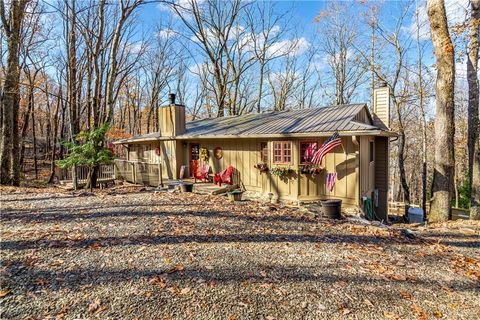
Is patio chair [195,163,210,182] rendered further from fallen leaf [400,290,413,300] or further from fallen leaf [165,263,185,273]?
fallen leaf [400,290,413,300]

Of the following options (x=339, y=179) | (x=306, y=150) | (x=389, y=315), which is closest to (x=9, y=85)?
(x=306, y=150)

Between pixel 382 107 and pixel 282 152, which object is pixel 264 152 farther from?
pixel 382 107

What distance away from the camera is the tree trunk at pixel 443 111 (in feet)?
28.4

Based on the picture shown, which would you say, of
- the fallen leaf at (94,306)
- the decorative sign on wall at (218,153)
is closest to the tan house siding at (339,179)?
the decorative sign on wall at (218,153)

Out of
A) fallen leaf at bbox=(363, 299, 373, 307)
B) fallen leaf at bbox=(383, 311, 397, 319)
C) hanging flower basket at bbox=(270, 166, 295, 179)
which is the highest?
hanging flower basket at bbox=(270, 166, 295, 179)

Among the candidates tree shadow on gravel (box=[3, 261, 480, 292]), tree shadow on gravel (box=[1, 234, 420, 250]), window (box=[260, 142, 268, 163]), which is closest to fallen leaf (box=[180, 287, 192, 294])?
tree shadow on gravel (box=[3, 261, 480, 292])

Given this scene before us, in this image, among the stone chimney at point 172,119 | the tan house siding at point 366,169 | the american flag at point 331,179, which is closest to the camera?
the tan house siding at point 366,169

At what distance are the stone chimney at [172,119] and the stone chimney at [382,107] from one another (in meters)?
8.34

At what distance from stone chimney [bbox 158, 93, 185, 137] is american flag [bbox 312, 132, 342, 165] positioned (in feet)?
23.2

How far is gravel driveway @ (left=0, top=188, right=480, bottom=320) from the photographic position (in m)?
3.33

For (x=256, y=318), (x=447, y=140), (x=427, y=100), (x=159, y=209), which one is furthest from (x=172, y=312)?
(x=427, y=100)

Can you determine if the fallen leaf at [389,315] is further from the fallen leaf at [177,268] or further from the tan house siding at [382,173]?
the tan house siding at [382,173]

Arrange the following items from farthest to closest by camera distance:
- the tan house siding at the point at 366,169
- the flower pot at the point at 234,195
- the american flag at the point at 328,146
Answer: the tan house siding at the point at 366,169, the flower pot at the point at 234,195, the american flag at the point at 328,146

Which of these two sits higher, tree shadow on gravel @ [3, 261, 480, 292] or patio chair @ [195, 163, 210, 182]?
patio chair @ [195, 163, 210, 182]
